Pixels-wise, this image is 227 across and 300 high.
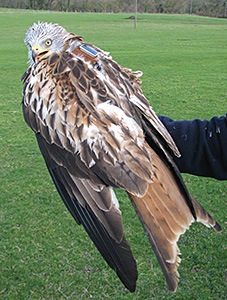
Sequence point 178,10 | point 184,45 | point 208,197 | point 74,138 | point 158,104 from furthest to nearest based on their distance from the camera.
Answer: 1. point 178,10
2. point 184,45
3. point 158,104
4. point 208,197
5. point 74,138

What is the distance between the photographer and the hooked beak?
228cm

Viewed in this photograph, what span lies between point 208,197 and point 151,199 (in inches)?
96.6

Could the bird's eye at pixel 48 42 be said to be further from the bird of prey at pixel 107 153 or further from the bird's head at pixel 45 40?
the bird of prey at pixel 107 153

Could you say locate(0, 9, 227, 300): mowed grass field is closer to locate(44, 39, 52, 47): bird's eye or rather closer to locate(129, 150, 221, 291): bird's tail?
locate(129, 150, 221, 291): bird's tail

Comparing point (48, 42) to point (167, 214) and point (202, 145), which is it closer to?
point (202, 145)

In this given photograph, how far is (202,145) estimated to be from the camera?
2324 millimetres

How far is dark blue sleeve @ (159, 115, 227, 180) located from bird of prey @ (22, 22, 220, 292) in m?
0.31

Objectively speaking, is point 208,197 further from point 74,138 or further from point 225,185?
point 74,138

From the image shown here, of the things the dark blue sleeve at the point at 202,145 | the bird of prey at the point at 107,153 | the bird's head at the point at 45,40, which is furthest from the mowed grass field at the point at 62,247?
the bird's head at the point at 45,40

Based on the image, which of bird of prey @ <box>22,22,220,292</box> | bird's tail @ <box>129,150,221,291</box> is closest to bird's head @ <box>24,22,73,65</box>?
bird of prey @ <box>22,22,220,292</box>

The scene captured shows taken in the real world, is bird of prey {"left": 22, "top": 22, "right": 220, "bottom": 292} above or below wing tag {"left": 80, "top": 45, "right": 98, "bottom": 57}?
below

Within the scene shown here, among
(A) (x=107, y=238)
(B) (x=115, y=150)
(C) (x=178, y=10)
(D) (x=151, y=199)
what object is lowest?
(C) (x=178, y=10)

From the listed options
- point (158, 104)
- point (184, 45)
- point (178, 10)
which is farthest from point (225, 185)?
point (178, 10)

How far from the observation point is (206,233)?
135 inches
